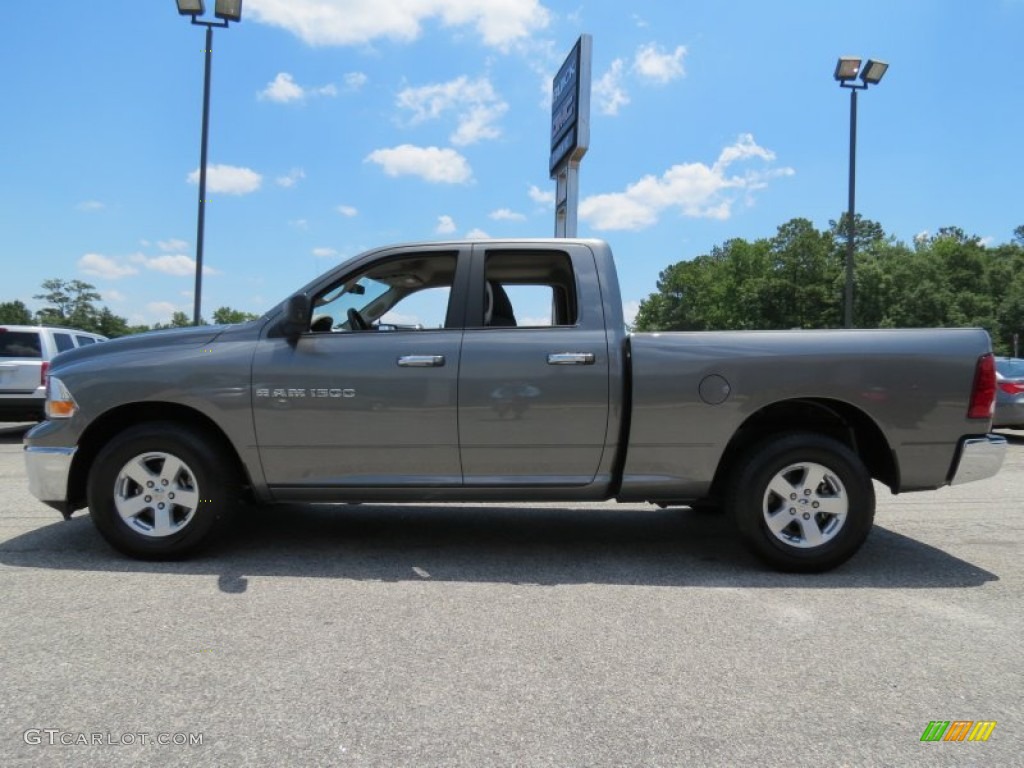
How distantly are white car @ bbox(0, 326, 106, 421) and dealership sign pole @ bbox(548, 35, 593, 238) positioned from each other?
8.88 meters

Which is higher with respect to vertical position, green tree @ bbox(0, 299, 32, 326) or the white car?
green tree @ bbox(0, 299, 32, 326)

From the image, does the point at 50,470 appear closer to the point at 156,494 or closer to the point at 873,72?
the point at 156,494

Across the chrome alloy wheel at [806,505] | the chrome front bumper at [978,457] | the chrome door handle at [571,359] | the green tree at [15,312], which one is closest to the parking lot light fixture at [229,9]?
the chrome door handle at [571,359]

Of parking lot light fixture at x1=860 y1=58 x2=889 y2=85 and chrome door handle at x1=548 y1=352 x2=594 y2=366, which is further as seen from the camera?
parking lot light fixture at x1=860 y1=58 x2=889 y2=85

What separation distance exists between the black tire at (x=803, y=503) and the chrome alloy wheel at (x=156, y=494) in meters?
3.27

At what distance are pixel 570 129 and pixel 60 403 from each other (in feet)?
38.0

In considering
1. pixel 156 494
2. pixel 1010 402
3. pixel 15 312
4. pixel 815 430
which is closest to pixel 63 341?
pixel 156 494

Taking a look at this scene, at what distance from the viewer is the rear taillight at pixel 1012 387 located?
10.9m

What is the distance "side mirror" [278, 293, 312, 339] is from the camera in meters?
4.09

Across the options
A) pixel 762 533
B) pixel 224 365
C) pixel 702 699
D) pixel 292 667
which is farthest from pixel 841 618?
pixel 224 365

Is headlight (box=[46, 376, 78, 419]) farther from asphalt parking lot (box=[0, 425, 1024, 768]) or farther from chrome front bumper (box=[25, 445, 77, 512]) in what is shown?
asphalt parking lot (box=[0, 425, 1024, 768])

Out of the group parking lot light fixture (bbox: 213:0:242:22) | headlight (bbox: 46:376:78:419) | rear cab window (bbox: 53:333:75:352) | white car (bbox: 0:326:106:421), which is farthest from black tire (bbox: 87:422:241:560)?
parking lot light fixture (bbox: 213:0:242:22)

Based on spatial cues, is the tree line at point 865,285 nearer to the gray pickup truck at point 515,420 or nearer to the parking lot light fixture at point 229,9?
the parking lot light fixture at point 229,9

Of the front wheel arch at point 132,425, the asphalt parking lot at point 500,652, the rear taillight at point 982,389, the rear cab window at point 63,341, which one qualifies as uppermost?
the rear cab window at point 63,341
